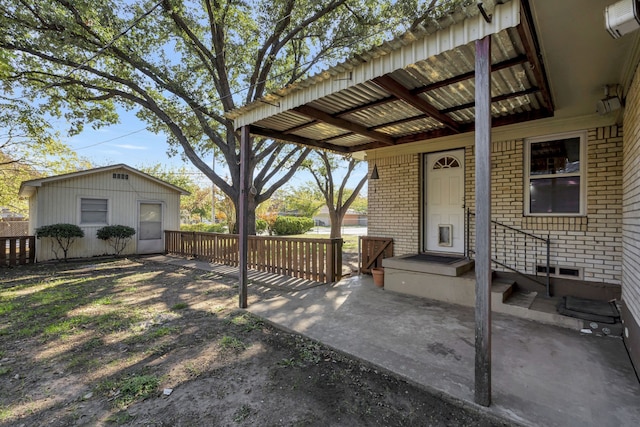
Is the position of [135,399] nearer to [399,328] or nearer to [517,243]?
[399,328]

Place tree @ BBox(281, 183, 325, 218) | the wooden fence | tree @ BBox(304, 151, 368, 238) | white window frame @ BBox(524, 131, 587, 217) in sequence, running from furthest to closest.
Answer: tree @ BBox(281, 183, 325, 218), tree @ BBox(304, 151, 368, 238), the wooden fence, white window frame @ BBox(524, 131, 587, 217)

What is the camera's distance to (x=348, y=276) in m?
6.77

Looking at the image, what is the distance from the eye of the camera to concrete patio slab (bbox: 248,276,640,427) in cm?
212

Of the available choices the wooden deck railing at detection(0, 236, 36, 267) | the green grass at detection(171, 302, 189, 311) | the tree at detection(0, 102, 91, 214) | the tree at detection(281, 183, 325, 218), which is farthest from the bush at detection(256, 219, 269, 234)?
the green grass at detection(171, 302, 189, 311)

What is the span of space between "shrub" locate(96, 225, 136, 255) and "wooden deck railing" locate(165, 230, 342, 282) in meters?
2.56

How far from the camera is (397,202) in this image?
6406mm

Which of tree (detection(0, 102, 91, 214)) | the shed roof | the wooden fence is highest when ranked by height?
tree (detection(0, 102, 91, 214))

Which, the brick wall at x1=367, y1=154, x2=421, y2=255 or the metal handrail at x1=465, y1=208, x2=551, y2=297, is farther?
the brick wall at x1=367, y1=154, x2=421, y2=255

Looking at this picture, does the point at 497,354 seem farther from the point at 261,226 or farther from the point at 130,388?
the point at 261,226

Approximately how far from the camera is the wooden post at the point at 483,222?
7.14 feet

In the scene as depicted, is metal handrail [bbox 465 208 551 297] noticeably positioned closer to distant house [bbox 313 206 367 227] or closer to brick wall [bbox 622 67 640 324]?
brick wall [bbox 622 67 640 324]

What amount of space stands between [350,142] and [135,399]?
5435 mm

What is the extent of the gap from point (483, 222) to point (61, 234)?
11.8 meters

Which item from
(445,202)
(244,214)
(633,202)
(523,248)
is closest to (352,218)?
(445,202)
